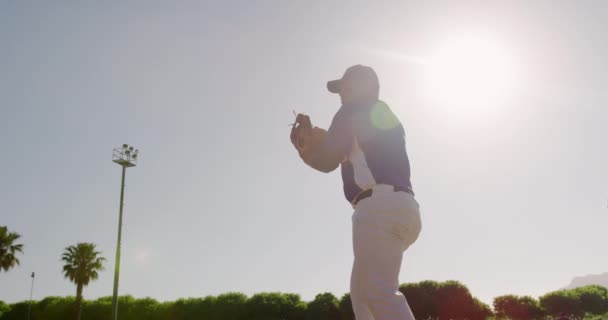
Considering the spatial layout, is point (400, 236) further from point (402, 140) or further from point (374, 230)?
point (402, 140)

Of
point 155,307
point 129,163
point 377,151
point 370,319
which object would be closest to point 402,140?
point 377,151

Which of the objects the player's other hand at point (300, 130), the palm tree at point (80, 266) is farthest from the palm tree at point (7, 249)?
the player's other hand at point (300, 130)

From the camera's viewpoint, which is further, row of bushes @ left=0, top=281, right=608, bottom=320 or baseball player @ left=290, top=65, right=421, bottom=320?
row of bushes @ left=0, top=281, right=608, bottom=320

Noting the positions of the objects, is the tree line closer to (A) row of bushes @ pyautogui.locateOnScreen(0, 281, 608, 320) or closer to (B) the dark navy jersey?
(A) row of bushes @ pyautogui.locateOnScreen(0, 281, 608, 320)

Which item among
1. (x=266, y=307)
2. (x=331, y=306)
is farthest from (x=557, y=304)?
(x=266, y=307)

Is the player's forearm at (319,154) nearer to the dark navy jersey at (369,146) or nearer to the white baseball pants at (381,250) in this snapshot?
the dark navy jersey at (369,146)

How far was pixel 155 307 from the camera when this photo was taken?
68.6m

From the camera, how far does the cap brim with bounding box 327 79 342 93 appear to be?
12.9 feet

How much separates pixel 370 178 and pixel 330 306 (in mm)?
63246

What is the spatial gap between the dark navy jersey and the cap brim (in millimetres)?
193

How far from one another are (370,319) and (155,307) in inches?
2794

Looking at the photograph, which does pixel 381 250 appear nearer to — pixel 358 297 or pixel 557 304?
pixel 358 297

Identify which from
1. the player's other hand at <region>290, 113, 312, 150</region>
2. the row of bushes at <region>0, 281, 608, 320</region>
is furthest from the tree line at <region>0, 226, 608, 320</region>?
the player's other hand at <region>290, 113, 312, 150</region>

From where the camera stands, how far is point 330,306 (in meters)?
64.0
